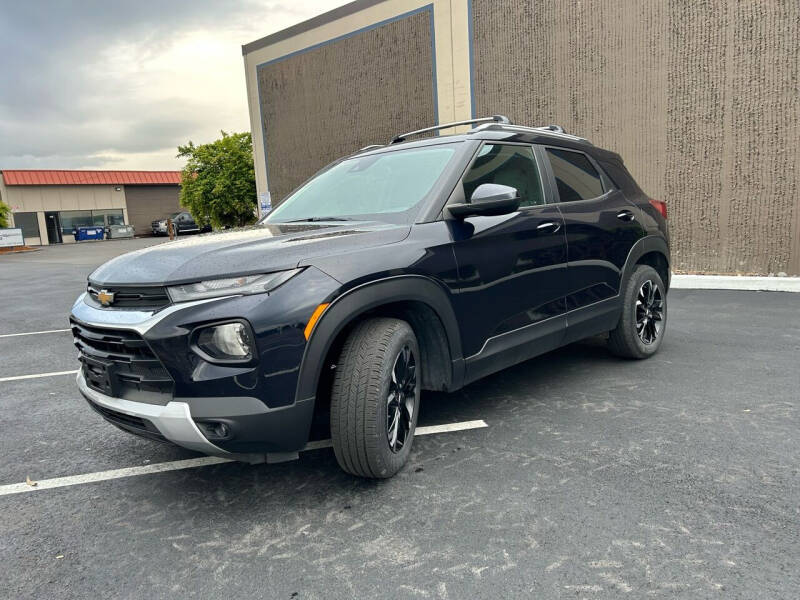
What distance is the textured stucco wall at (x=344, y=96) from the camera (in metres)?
14.8

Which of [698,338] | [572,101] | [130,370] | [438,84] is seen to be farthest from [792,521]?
[438,84]

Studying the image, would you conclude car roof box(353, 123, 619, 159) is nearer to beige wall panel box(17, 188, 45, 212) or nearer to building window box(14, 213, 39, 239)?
building window box(14, 213, 39, 239)

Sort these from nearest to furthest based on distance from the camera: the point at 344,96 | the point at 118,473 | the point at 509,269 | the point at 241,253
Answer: the point at 241,253 < the point at 118,473 < the point at 509,269 < the point at 344,96

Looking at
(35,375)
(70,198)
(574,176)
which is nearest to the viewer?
(574,176)

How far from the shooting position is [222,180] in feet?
101

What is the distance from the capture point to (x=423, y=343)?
3.22m

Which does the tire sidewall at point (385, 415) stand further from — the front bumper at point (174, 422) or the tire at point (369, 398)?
the front bumper at point (174, 422)

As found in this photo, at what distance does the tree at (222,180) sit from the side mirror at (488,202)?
1161 inches

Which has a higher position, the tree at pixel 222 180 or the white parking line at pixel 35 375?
the tree at pixel 222 180

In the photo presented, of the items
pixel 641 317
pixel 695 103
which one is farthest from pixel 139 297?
pixel 695 103

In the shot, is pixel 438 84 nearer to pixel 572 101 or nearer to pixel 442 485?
→ pixel 572 101

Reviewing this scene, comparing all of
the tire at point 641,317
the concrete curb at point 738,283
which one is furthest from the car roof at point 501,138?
the concrete curb at point 738,283

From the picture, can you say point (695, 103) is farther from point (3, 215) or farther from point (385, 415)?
point (3, 215)

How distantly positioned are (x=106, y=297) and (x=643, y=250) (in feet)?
13.0
